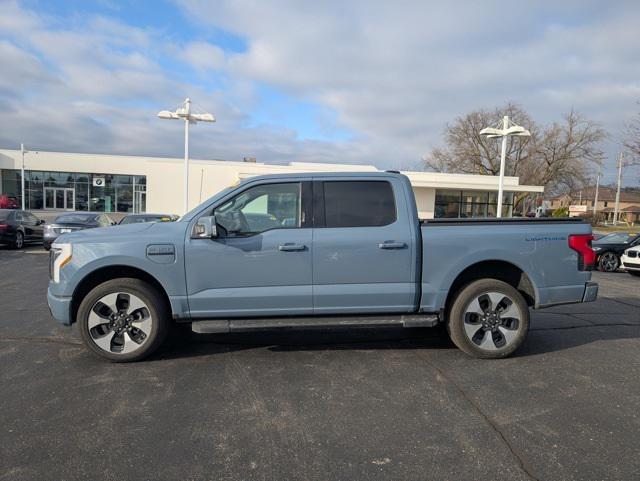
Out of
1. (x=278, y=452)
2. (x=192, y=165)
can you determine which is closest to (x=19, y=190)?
(x=192, y=165)

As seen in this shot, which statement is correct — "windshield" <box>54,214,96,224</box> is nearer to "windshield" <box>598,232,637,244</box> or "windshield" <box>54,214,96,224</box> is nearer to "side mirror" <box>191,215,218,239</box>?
"side mirror" <box>191,215,218,239</box>

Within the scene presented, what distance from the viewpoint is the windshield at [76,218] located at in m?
15.7

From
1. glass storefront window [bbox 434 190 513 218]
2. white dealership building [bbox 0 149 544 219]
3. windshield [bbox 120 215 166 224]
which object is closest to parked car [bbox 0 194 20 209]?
white dealership building [bbox 0 149 544 219]

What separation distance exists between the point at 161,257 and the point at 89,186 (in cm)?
4144

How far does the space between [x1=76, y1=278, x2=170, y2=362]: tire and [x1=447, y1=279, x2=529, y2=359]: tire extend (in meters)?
3.10

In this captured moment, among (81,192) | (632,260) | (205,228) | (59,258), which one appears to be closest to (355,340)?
(205,228)

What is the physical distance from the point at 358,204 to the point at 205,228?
160 centimetres

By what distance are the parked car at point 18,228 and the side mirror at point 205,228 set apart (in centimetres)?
1519

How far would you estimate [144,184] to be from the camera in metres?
40.7

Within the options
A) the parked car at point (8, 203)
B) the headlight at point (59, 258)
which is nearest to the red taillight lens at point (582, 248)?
the headlight at point (59, 258)

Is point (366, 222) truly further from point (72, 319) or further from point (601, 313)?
point (601, 313)

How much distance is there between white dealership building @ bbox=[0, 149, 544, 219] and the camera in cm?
3372

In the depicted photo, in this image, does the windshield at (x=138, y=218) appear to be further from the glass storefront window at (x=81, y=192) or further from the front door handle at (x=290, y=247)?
the glass storefront window at (x=81, y=192)

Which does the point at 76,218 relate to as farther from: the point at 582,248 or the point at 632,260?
the point at 632,260
